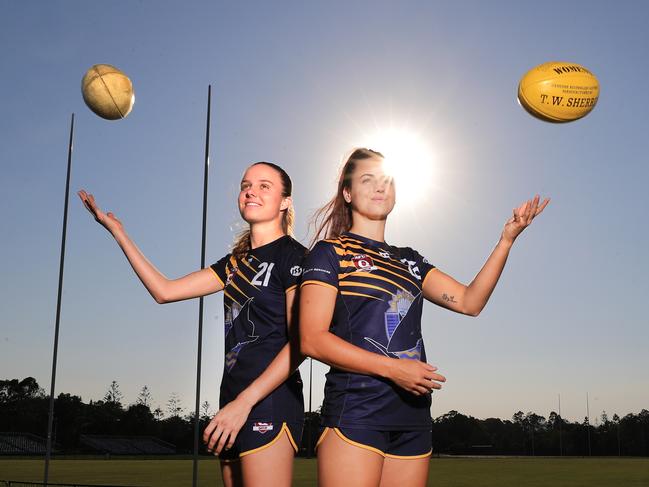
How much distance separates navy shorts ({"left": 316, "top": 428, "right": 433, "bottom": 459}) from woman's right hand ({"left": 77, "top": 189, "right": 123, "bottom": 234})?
2044 millimetres

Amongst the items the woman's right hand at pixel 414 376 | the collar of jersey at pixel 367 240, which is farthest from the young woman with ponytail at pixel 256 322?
the woman's right hand at pixel 414 376

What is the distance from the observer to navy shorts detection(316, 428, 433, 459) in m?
3.09

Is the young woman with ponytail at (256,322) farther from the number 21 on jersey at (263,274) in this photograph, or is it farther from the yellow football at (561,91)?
the yellow football at (561,91)

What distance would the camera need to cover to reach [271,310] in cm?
381

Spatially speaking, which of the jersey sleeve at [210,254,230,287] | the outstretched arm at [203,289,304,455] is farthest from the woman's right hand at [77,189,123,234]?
the outstretched arm at [203,289,304,455]

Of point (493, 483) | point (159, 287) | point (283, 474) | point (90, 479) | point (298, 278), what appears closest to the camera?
point (283, 474)

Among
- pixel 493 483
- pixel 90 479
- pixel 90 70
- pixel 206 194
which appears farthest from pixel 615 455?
pixel 90 70

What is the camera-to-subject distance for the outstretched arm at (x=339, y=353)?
3.04m

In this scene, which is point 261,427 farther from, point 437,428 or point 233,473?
point 437,428

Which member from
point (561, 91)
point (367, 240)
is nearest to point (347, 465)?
point (367, 240)

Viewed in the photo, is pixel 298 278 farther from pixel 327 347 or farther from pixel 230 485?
pixel 230 485

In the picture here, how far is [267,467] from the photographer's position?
137 inches

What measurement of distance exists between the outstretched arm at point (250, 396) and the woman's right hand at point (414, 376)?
25.7 inches

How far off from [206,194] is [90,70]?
840 centimetres
